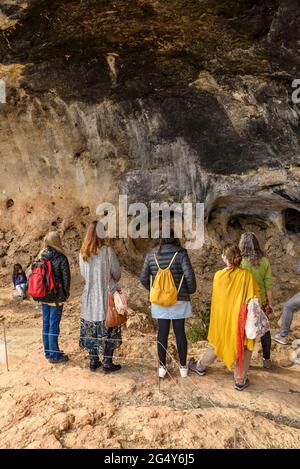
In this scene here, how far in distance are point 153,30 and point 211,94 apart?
160 cm

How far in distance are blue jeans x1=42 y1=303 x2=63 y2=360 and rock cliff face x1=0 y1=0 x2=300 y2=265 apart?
357cm

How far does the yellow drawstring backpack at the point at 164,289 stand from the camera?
4.48 meters

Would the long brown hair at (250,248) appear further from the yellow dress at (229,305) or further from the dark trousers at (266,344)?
the dark trousers at (266,344)

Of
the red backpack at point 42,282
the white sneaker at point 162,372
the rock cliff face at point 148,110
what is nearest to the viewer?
the white sneaker at point 162,372

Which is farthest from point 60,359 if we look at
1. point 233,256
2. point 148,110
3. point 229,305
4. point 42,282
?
point 148,110

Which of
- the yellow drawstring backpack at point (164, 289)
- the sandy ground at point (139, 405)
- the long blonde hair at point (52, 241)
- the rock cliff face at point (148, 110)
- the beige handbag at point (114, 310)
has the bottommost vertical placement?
the sandy ground at point (139, 405)

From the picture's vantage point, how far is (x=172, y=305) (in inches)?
179

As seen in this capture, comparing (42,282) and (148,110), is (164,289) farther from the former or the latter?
(148,110)

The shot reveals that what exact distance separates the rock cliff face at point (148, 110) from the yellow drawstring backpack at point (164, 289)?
322 centimetres

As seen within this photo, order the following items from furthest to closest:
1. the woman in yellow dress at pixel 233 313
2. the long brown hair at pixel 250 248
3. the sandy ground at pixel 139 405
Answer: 1. the long brown hair at pixel 250 248
2. the woman in yellow dress at pixel 233 313
3. the sandy ground at pixel 139 405

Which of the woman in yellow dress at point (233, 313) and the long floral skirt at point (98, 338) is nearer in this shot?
the woman in yellow dress at point (233, 313)

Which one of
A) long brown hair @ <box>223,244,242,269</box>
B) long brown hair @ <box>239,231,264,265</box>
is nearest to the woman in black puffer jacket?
long brown hair @ <box>223,244,242,269</box>

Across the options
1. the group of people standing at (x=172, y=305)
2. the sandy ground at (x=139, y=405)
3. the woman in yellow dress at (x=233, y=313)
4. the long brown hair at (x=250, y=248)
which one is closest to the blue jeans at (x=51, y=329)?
the group of people standing at (x=172, y=305)

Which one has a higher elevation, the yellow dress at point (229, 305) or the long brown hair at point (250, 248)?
the long brown hair at point (250, 248)
